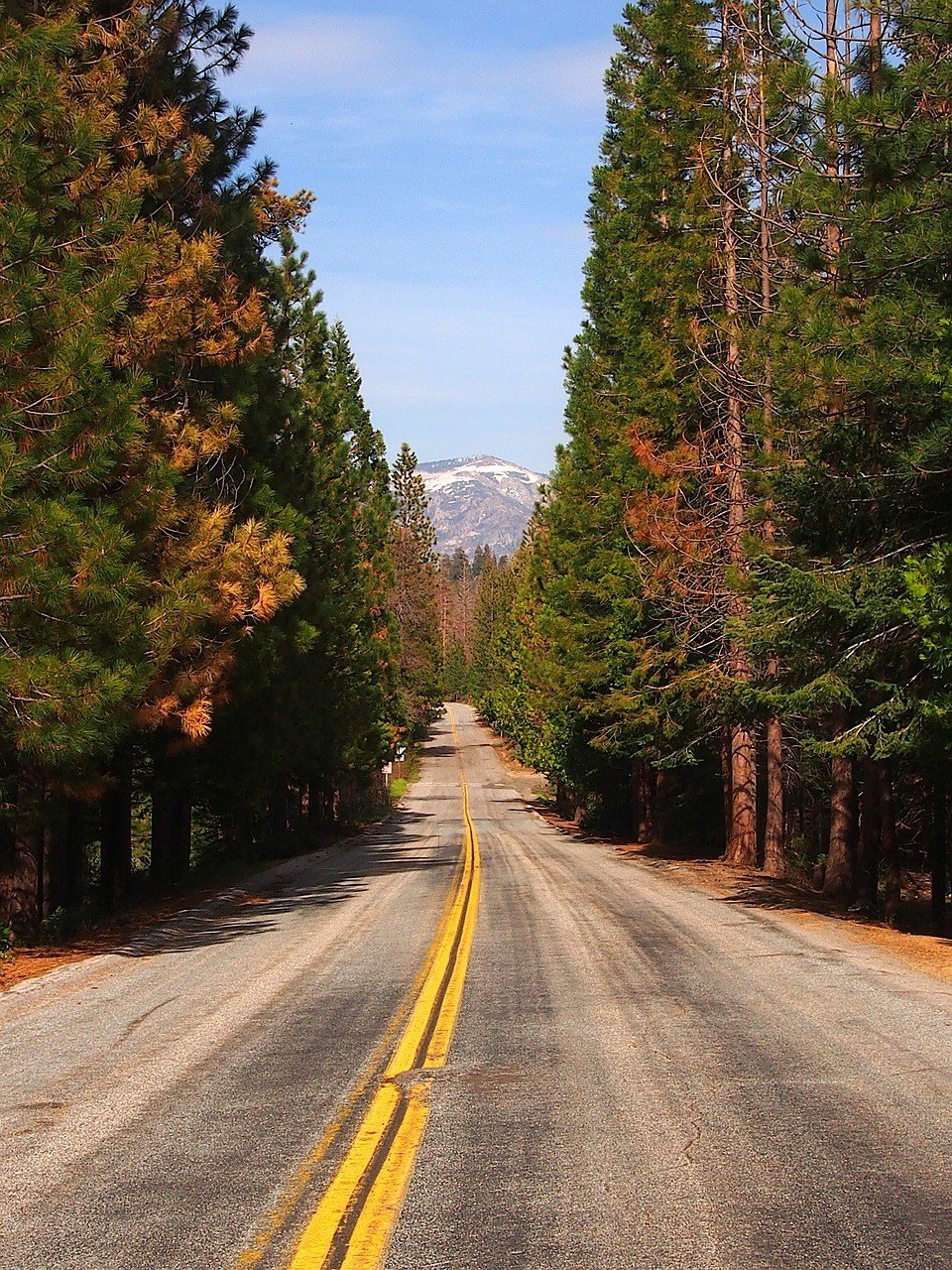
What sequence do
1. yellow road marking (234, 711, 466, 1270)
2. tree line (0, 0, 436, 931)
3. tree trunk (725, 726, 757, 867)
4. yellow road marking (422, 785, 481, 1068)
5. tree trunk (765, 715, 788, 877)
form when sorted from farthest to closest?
tree trunk (725, 726, 757, 867) → tree trunk (765, 715, 788, 877) → tree line (0, 0, 436, 931) → yellow road marking (422, 785, 481, 1068) → yellow road marking (234, 711, 466, 1270)

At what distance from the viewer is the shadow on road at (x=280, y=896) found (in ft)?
45.0

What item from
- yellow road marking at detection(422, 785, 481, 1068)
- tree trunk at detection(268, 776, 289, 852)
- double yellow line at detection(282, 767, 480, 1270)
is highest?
double yellow line at detection(282, 767, 480, 1270)

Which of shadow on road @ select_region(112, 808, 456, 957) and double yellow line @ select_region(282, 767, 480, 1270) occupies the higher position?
double yellow line @ select_region(282, 767, 480, 1270)

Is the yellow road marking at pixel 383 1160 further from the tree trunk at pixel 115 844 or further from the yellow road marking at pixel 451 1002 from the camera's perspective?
the tree trunk at pixel 115 844

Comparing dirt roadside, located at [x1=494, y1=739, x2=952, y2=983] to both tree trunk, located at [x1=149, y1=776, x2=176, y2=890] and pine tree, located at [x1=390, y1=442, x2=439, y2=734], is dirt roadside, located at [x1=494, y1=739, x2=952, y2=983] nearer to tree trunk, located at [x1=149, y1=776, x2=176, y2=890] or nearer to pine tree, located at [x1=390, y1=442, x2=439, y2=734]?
tree trunk, located at [x1=149, y1=776, x2=176, y2=890]

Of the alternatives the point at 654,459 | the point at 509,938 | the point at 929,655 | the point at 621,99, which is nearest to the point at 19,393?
the point at 509,938

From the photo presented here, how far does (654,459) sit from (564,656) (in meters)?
7.85

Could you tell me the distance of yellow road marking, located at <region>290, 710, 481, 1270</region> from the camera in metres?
4.45

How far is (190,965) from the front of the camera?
11.5 meters

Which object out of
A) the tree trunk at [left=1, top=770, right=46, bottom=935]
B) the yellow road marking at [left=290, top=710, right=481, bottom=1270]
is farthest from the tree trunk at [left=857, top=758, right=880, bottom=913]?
the tree trunk at [left=1, top=770, right=46, bottom=935]

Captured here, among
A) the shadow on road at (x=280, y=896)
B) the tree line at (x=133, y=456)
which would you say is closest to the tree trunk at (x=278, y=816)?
the shadow on road at (x=280, y=896)

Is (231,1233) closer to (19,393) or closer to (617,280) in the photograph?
(19,393)

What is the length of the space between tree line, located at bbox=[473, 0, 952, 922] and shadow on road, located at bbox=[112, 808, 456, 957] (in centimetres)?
577

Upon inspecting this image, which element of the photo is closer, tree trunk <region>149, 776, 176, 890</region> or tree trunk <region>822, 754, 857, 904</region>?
tree trunk <region>822, 754, 857, 904</region>
